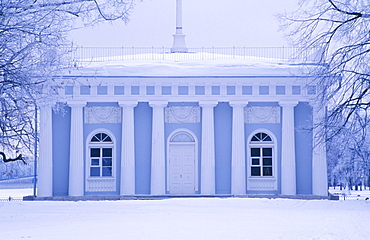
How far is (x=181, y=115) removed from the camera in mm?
27125

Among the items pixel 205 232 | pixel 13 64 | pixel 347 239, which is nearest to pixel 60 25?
pixel 13 64

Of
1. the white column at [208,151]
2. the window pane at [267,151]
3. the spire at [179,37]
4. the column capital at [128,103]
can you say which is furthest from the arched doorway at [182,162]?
the spire at [179,37]

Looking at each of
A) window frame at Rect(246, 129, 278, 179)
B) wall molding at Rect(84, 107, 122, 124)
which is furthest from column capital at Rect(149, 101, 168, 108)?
window frame at Rect(246, 129, 278, 179)

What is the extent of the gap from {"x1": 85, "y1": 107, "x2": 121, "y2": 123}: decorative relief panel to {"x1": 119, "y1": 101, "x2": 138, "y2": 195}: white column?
1.56 feet

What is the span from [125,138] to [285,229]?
48.4ft

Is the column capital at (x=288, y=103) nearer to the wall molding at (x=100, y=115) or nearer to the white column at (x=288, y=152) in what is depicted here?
the white column at (x=288, y=152)

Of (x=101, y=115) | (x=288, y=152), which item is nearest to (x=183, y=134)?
(x=101, y=115)

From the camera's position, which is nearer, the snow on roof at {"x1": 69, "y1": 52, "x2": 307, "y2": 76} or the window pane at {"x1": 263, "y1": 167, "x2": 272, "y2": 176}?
the snow on roof at {"x1": 69, "y1": 52, "x2": 307, "y2": 76}

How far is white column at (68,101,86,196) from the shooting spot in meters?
26.7

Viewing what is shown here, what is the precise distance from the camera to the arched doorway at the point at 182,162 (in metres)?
→ 27.2

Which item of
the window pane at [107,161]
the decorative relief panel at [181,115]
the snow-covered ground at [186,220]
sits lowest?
the snow-covered ground at [186,220]

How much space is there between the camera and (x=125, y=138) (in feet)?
88.0

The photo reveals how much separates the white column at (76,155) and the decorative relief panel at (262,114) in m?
6.33

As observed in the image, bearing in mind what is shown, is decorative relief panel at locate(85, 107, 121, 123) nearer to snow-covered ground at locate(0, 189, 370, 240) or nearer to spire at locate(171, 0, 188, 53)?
spire at locate(171, 0, 188, 53)
